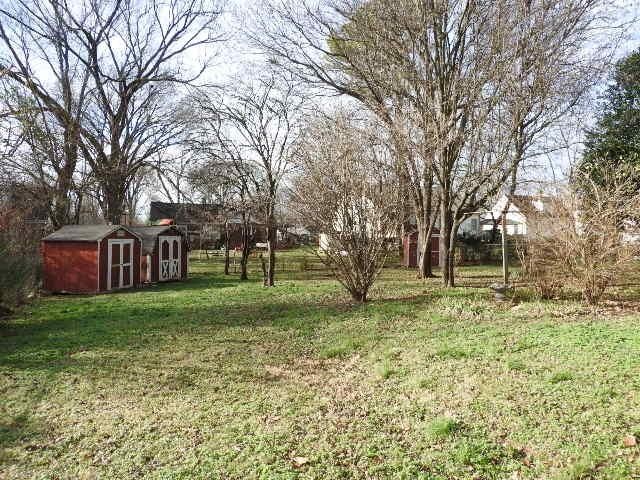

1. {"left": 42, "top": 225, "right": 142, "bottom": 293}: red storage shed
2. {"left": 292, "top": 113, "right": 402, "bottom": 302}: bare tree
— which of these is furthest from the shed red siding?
{"left": 292, "top": 113, "right": 402, "bottom": 302}: bare tree

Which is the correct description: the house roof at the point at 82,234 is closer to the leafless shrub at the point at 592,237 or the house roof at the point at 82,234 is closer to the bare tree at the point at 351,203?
the bare tree at the point at 351,203

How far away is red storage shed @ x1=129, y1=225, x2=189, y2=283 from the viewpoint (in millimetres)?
17250

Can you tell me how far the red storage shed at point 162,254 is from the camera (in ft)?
56.6

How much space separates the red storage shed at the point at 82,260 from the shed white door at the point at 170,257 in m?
2.33

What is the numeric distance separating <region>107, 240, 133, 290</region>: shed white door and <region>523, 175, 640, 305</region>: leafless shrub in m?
13.5

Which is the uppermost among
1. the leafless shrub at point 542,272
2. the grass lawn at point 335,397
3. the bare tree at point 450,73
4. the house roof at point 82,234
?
the bare tree at point 450,73

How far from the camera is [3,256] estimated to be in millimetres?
8586

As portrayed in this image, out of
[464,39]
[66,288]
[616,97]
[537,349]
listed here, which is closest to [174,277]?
[66,288]

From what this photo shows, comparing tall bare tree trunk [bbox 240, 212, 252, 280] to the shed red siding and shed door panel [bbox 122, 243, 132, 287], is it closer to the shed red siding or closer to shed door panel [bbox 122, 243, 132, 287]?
shed door panel [bbox 122, 243, 132, 287]

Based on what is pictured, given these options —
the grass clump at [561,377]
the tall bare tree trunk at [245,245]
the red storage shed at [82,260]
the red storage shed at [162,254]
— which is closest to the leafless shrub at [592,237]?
the grass clump at [561,377]

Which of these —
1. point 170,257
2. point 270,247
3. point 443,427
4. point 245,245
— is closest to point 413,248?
point 245,245

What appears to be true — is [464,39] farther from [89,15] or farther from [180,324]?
[89,15]

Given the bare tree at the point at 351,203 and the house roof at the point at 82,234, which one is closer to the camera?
the bare tree at the point at 351,203

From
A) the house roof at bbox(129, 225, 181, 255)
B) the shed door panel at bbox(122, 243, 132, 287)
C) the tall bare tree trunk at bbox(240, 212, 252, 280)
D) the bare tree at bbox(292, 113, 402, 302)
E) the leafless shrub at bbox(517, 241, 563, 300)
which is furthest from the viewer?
the tall bare tree trunk at bbox(240, 212, 252, 280)
